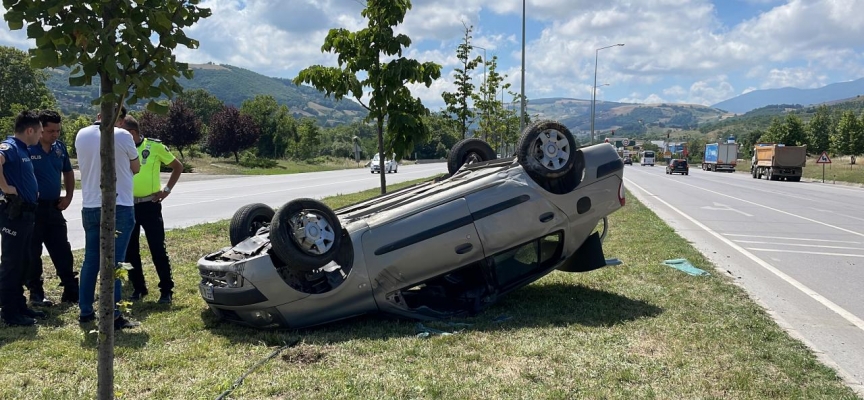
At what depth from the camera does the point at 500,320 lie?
5.39 meters

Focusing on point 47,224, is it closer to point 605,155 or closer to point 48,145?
point 48,145

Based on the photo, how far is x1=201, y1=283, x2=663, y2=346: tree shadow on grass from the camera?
4977 millimetres

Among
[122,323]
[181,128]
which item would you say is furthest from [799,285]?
[181,128]

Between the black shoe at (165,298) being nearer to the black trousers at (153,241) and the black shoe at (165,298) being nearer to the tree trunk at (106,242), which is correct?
the black trousers at (153,241)

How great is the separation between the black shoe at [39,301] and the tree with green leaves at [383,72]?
4813 mm

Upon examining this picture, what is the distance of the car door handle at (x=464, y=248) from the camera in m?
5.38

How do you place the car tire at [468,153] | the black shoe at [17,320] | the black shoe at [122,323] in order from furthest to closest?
the car tire at [468,153] → the black shoe at [17,320] → the black shoe at [122,323]

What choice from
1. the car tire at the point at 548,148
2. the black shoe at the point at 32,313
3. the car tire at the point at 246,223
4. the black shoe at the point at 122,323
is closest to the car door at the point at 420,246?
the car tire at the point at 548,148

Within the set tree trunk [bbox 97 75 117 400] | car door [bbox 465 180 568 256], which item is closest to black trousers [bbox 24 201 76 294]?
tree trunk [bbox 97 75 117 400]

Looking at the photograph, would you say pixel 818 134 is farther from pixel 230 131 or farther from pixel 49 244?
pixel 49 244

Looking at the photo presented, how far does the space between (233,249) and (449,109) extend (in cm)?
1623

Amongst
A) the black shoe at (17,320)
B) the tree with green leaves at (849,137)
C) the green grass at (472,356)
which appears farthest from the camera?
the tree with green leaves at (849,137)

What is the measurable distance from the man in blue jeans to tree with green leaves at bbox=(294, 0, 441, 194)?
458 centimetres

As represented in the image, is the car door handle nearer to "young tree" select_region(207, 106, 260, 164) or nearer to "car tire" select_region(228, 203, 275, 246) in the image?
"car tire" select_region(228, 203, 275, 246)
